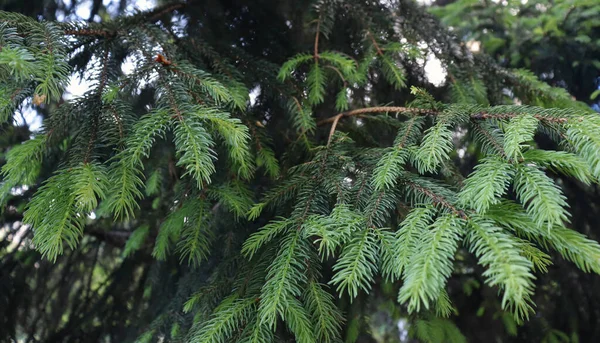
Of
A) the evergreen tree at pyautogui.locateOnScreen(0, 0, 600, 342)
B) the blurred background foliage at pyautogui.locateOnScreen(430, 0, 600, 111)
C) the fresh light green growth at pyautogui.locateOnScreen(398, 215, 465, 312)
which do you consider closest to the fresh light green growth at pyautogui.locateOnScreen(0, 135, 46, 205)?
the evergreen tree at pyautogui.locateOnScreen(0, 0, 600, 342)

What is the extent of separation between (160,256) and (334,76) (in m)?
0.91

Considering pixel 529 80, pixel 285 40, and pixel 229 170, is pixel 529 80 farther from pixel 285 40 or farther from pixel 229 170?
pixel 229 170

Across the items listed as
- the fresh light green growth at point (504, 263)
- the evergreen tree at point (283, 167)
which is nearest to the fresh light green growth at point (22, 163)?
the evergreen tree at point (283, 167)

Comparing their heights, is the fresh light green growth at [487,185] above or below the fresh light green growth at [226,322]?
above

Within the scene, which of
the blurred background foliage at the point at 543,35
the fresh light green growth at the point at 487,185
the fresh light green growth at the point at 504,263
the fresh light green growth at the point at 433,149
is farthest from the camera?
the blurred background foliage at the point at 543,35

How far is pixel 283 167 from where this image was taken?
4.95 feet

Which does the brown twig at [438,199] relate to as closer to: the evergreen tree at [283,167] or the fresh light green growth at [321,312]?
the evergreen tree at [283,167]

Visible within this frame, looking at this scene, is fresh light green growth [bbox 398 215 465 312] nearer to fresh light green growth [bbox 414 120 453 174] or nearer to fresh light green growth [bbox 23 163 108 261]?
fresh light green growth [bbox 414 120 453 174]

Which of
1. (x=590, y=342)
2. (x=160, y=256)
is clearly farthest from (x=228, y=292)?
(x=590, y=342)

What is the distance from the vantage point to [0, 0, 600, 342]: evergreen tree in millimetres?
875

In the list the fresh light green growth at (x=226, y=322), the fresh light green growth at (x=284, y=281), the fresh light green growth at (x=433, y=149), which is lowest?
the fresh light green growth at (x=226, y=322)

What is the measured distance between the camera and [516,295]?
2.22 ft

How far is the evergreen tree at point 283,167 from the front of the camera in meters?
0.88

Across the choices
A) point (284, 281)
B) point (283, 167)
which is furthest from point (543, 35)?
point (284, 281)
